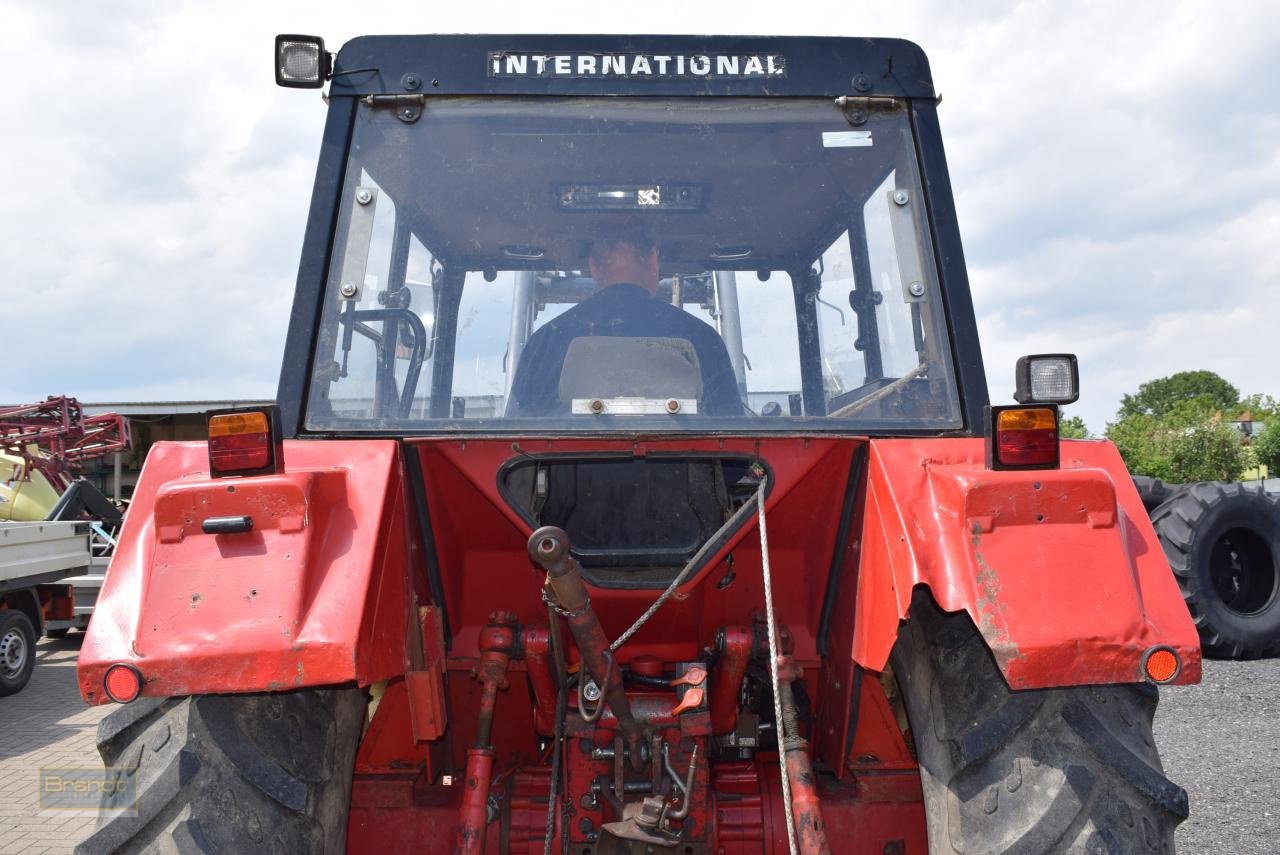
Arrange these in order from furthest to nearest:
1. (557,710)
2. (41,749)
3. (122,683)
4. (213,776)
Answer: (41,749), (557,710), (213,776), (122,683)

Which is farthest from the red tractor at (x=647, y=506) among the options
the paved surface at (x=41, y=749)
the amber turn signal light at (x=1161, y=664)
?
the paved surface at (x=41, y=749)

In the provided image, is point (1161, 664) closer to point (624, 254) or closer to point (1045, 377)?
point (1045, 377)

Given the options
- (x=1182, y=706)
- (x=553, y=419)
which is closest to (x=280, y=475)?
(x=553, y=419)

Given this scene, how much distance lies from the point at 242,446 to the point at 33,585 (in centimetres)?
827

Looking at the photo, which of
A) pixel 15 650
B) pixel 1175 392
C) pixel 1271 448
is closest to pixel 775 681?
pixel 15 650

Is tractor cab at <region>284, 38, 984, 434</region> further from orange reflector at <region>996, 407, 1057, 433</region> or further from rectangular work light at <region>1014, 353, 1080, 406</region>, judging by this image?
orange reflector at <region>996, 407, 1057, 433</region>

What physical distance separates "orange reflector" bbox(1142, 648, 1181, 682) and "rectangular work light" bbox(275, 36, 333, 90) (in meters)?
2.38

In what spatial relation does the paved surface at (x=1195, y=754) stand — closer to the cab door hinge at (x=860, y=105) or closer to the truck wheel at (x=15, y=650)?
the truck wheel at (x=15, y=650)

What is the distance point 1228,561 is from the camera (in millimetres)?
9062

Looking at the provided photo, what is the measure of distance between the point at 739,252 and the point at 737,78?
46 cm

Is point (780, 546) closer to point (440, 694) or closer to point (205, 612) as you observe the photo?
point (440, 694)

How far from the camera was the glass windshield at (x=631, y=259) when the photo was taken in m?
2.69

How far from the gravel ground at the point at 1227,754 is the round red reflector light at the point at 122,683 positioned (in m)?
4.18

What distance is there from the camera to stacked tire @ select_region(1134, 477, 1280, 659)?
27.2ft
